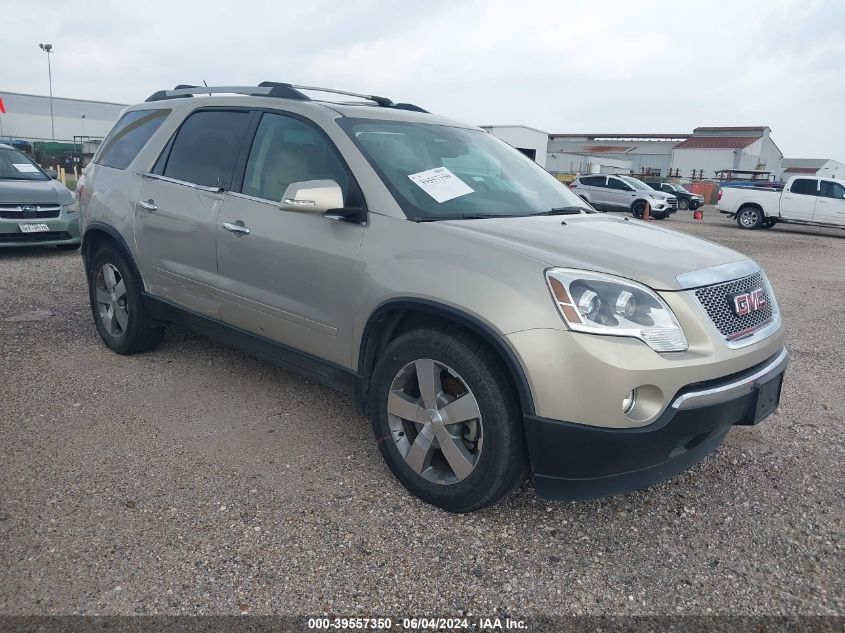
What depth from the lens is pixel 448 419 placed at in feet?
8.88

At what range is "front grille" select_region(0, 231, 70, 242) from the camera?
8477mm

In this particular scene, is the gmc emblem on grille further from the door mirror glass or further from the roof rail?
the roof rail

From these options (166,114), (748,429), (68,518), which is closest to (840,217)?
(748,429)

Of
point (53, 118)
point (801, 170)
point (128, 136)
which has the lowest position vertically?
point (128, 136)

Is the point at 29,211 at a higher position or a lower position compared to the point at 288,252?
lower

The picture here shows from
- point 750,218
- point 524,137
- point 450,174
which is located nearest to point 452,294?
point 450,174

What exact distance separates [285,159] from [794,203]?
803 inches

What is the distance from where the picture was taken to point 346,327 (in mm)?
3092

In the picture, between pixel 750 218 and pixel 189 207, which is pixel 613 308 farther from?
pixel 750 218

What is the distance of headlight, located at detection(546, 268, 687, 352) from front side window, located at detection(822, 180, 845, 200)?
20522 millimetres

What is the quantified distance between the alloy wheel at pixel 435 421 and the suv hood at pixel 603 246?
611 millimetres

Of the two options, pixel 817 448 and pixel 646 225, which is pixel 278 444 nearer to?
pixel 646 225

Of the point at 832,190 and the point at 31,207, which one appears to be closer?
the point at 31,207

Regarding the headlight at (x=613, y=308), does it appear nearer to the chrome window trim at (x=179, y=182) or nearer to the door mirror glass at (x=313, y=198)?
the door mirror glass at (x=313, y=198)
